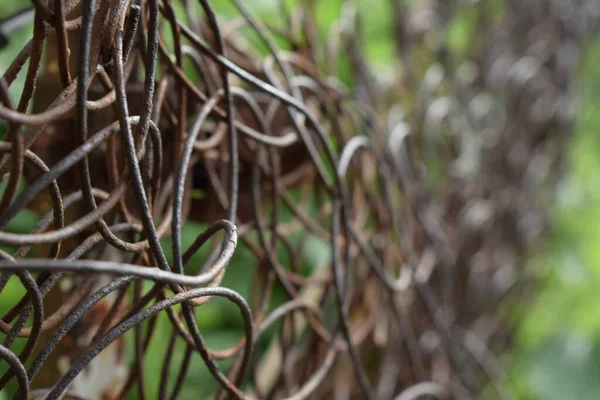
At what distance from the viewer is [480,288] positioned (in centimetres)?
69

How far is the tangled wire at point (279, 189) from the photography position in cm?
17

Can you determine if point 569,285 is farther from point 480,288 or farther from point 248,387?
point 248,387

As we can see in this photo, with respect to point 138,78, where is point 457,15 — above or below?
above

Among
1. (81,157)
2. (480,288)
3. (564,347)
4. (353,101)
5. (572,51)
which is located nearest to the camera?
(81,157)

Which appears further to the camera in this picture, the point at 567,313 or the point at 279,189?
the point at 567,313

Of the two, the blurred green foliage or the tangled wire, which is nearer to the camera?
the tangled wire

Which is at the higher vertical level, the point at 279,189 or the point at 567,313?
the point at 279,189

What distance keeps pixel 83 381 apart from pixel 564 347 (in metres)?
0.73

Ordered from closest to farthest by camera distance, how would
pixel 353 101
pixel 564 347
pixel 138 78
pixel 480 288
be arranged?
pixel 138 78
pixel 353 101
pixel 480 288
pixel 564 347

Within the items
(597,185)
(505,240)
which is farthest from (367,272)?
Answer: (597,185)

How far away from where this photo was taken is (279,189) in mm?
322

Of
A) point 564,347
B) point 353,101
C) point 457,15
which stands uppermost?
point 457,15

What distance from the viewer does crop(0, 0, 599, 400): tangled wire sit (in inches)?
6.8

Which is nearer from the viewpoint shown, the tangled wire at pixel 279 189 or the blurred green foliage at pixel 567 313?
the tangled wire at pixel 279 189
